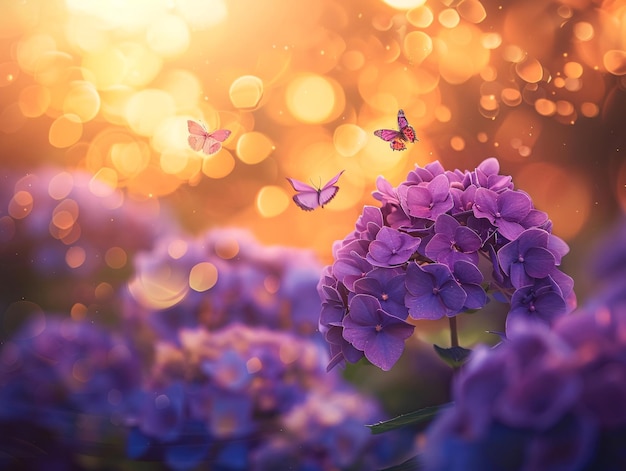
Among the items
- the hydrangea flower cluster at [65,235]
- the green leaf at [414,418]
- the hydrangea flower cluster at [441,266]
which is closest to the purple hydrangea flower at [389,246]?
the hydrangea flower cluster at [441,266]

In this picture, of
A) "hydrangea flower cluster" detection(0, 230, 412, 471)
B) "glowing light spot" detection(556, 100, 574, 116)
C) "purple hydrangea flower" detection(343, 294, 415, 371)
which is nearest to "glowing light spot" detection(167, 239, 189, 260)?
"hydrangea flower cluster" detection(0, 230, 412, 471)

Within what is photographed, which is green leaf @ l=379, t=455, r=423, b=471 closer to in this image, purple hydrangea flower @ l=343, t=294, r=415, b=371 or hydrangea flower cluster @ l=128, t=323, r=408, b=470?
purple hydrangea flower @ l=343, t=294, r=415, b=371

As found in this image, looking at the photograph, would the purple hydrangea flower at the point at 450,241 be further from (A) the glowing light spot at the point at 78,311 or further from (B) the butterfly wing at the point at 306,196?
(A) the glowing light spot at the point at 78,311

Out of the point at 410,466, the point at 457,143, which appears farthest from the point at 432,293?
the point at 457,143

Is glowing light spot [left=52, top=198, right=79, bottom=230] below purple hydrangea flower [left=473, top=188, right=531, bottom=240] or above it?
below

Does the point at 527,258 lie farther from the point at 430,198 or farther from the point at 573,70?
the point at 573,70

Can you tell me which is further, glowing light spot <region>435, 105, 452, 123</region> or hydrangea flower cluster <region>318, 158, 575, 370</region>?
glowing light spot <region>435, 105, 452, 123</region>
